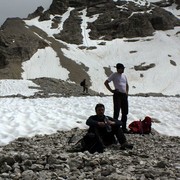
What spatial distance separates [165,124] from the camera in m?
16.0

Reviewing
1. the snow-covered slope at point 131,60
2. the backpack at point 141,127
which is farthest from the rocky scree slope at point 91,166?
the snow-covered slope at point 131,60

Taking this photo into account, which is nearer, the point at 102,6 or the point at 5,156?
the point at 5,156

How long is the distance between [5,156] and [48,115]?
29.6 ft

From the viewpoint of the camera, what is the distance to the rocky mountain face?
8581 cm

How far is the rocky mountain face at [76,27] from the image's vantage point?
85.8m

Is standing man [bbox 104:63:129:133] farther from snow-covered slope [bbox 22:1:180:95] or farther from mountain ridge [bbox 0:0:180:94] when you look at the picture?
mountain ridge [bbox 0:0:180:94]

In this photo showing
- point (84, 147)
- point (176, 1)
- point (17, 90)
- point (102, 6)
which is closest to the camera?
point (84, 147)

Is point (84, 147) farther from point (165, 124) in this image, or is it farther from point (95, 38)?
point (95, 38)

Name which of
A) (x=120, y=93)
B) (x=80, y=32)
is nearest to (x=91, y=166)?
(x=120, y=93)

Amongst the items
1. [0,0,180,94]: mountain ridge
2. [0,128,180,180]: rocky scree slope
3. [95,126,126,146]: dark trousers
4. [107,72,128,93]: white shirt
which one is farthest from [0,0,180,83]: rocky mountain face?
[0,128,180,180]: rocky scree slope

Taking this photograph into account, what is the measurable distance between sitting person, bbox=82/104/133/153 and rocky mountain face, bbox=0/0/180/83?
215 ft

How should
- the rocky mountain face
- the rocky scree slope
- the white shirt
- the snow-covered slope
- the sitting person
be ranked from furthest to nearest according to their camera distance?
the rocky mountain face → the snow-covered slope → the white shirt → the sitting person → the rocky scree slope

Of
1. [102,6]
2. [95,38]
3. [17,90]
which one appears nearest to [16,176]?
[17,90]

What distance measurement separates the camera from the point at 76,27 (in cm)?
12125
